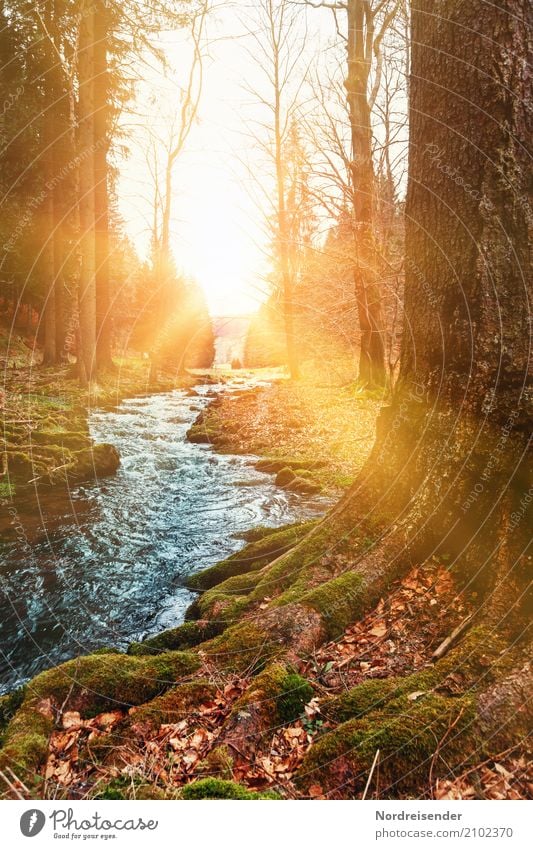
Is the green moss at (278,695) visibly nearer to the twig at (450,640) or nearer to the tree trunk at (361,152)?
the twig at (450,640)

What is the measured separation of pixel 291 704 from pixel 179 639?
4.98ft

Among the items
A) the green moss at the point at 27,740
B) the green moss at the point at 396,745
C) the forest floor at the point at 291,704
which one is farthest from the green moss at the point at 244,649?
the green moss at the point at 27,740

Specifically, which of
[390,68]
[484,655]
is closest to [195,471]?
[484,655]

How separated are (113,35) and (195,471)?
638 inches

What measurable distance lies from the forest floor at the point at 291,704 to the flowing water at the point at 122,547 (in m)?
1.25

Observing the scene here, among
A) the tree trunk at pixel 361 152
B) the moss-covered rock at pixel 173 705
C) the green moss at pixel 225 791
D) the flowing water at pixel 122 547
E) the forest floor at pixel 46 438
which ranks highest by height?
the tree trunk at pixel 361 152

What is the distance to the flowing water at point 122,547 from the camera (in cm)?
436

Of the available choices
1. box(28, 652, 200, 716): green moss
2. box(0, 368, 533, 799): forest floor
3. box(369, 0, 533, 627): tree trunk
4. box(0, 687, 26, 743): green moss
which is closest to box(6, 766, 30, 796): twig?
box(0, 368, 533, 799): forest floor

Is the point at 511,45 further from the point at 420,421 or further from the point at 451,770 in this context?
the point at 451,770

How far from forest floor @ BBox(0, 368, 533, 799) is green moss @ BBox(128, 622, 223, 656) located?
1 centimetres

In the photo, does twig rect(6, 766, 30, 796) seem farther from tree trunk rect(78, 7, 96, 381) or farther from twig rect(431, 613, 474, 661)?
tree trunk rect(78, 7, 96, 381)

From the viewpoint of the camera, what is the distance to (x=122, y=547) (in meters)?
6.28
